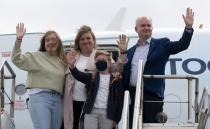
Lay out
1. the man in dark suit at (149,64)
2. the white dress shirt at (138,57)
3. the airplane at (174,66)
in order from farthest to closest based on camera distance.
A: the airplane at (174,66) → the white dress shirt at (138,57) → the man in dark suit at (149,64)

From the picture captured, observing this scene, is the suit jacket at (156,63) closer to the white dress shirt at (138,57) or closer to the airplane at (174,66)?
the white dress shirt at (138,57)

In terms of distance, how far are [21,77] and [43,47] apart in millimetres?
3524

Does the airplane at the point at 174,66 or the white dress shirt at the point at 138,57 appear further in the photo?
the airplane at the point at 174,66

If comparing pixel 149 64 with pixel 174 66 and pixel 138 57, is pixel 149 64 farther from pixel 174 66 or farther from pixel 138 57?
pixel 174 66

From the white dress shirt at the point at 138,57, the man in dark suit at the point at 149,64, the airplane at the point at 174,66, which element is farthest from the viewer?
the airplane at the point at 174,66

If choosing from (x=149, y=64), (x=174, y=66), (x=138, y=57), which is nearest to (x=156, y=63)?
(x=149, y=64)

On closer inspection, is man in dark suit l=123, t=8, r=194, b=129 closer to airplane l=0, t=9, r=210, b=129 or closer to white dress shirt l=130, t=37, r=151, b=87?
white dress shirt l=130, t=37, r=151, b=87

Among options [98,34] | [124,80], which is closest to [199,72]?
[98,34]

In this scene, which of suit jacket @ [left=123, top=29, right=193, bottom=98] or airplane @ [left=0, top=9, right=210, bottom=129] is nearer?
suit jacket @ [left=123, top=29, right=193, bottom=98]

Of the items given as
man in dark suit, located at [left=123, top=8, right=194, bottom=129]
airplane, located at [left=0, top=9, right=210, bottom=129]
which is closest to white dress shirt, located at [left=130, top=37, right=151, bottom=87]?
man in dark suit, located at [left=123, top=8, right=194, bottom=129]

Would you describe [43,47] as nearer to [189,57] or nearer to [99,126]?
[99,126]

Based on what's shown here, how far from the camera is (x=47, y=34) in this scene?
19.8ft

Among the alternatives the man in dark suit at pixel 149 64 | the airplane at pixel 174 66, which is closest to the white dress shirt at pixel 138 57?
the man in dark suit at pixel 149 64

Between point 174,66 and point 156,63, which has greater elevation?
point 156,63
